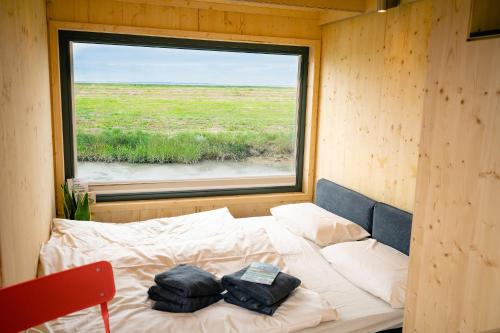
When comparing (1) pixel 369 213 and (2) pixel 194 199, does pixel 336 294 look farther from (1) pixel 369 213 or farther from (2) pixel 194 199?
(2) pixel 194 199

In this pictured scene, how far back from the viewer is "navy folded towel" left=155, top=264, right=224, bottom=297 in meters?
2.10

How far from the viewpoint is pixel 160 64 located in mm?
3820

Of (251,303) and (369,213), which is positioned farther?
(369,213)

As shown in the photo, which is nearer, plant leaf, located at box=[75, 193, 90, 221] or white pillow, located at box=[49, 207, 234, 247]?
white pillow, located at box=[49, 207, 234, 247]

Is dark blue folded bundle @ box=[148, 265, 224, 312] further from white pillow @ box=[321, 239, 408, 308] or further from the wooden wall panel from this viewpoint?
the wooden wall panel

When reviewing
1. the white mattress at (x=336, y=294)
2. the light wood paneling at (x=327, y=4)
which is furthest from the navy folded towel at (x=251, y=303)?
the light wood paneling at (x=327, y=4)

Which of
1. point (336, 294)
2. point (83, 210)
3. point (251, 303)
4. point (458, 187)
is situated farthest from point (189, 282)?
point (83, 210)

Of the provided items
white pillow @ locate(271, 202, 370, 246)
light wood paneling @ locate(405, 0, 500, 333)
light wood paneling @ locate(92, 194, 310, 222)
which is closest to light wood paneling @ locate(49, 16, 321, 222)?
light wood paneling @ locate(92, 194, 310, 222)

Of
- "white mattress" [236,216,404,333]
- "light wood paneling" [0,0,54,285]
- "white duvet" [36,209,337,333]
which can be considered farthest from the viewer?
"white mattress" [236,216,404,333]

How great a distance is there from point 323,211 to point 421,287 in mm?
1709

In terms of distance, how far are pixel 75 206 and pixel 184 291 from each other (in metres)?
1.80

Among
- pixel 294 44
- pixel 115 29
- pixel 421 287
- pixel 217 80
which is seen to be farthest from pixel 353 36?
pixel 421 287

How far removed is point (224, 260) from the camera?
2633 millimetres

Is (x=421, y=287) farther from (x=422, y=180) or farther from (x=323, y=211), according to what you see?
(x=323, y=211)
